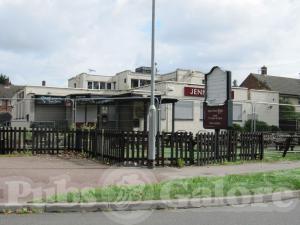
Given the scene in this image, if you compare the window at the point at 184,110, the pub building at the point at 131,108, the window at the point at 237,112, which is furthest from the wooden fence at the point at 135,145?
the window at the point at 237,112

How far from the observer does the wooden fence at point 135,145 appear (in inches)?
638

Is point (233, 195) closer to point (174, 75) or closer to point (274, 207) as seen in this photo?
point (274, 207)

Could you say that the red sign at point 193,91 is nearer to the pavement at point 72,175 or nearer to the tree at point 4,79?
the pavement at point 72,175

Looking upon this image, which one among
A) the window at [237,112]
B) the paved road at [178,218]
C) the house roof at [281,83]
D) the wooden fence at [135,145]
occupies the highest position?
the house roof at [281,83]

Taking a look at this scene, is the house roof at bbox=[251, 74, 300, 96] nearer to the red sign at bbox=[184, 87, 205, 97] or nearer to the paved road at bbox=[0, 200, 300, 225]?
the red sign at bbox=[184, 87, 205, 97]

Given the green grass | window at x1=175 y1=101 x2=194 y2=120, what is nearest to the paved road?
the green grass

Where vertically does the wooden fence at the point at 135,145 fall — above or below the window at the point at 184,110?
below

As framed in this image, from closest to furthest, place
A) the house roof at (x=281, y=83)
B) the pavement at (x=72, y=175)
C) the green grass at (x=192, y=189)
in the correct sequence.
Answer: the green grass at (x=192, y=189) → the pavement at (x=72, y=175) → the house roof at (x=281, y=83)

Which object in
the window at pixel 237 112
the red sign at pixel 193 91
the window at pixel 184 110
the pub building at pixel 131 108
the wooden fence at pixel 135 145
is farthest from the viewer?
the window at pixel 237 112

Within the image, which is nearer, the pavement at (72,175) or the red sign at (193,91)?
the pavement at (72,175)

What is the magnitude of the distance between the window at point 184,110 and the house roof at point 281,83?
2060cm

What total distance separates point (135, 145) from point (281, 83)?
5051 centimetres

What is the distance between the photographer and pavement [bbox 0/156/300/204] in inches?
412

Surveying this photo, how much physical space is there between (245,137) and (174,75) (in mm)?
38176
